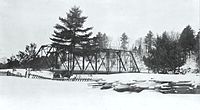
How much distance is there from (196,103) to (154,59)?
1147cm

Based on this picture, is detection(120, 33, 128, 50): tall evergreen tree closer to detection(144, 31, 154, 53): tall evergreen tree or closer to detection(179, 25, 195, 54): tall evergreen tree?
detection(144, 31, 154, 53): tall evergreen tree

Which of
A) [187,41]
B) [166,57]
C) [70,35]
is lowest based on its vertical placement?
[166,57]

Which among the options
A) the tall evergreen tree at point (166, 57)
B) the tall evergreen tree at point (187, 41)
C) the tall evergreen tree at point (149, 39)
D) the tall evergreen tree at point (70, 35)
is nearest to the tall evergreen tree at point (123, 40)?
the tall evergreen tree at point (149, 39)

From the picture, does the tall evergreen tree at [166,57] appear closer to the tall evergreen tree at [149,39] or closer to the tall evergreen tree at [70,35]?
the tall evergreen tree at [149,39]

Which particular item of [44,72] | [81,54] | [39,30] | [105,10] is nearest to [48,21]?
[39,30]

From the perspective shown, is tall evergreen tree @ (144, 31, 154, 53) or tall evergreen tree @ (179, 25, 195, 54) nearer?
tall evergreen tree @ (144, 31, 154, 53)

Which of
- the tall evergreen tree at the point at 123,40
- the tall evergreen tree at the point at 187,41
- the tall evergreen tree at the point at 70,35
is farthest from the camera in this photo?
the tall evergreen tree at the point at 187,41

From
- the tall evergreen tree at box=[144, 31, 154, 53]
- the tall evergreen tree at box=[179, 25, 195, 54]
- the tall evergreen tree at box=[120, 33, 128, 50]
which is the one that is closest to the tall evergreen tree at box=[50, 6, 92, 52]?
the tall evergreen tree at box=[120, 33, 128, 50]

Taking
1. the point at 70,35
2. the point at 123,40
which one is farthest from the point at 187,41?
the point at 70,35

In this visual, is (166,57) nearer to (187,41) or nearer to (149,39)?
(187,41)

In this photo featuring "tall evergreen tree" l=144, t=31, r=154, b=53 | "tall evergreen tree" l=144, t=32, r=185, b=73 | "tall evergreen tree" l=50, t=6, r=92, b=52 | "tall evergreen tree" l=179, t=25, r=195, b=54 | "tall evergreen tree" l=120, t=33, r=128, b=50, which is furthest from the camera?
"tall evergreen tree" l=179, t=25, r=195, b=54

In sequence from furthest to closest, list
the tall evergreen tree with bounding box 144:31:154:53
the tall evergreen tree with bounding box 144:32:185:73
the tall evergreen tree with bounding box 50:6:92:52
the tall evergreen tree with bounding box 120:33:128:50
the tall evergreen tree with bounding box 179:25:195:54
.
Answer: the tall evergreen tree with bounding box 179:25:195:54 < the tall evergreen tree with bounding box 50:6:92:52 < the tall evergreen tree with bounding box 144:31:154:53 < the tall evergreen tree with bounding box 120:33:128:50 < the tall evergreen tree with bounding box 144:32:185:73

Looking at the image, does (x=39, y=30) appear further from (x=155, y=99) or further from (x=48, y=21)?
(x=155, y=99)

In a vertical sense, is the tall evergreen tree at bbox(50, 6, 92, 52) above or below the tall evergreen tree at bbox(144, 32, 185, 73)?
above
